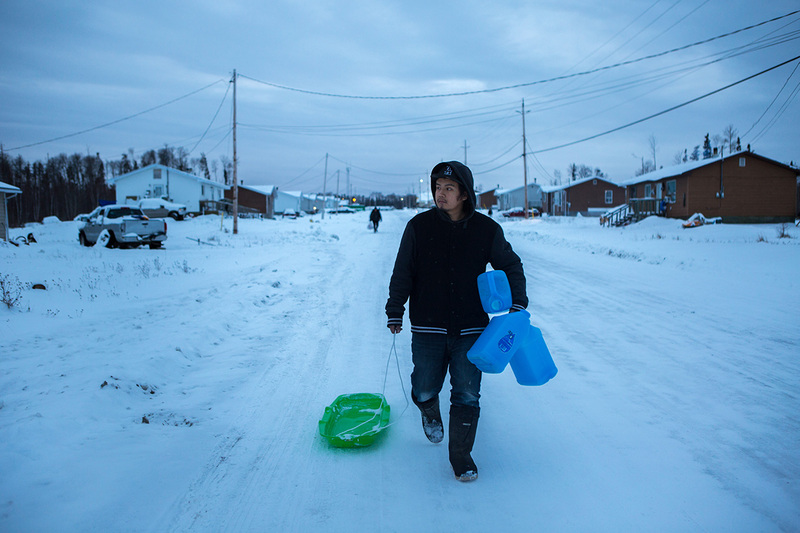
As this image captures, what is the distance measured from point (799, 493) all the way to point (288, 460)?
324cm

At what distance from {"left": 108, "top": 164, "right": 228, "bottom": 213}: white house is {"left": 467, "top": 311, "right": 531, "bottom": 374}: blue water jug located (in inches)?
2359

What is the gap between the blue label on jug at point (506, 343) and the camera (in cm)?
301

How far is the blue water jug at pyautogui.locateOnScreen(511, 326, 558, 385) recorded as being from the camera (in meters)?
3.10

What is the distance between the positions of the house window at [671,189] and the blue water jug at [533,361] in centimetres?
3953

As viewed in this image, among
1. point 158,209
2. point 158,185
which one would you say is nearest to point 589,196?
point 158,209

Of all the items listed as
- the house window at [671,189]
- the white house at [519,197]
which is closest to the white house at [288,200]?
the white house at [519,197]

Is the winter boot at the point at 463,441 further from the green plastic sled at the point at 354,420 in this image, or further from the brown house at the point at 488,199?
the brown house at the point at 488,199

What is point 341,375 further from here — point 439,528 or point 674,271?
point 674,271

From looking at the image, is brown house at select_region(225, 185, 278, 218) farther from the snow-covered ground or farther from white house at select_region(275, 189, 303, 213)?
the snow-covered ground

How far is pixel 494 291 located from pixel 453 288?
0.28 meters

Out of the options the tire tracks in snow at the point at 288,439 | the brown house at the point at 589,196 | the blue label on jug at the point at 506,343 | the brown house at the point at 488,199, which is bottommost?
the tire tracks in snow at the point at 288,439

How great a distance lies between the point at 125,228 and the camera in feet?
65.1

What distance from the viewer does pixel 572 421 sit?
13.0 feet

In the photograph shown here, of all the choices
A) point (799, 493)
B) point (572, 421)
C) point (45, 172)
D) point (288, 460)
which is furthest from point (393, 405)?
point (45, 172)
